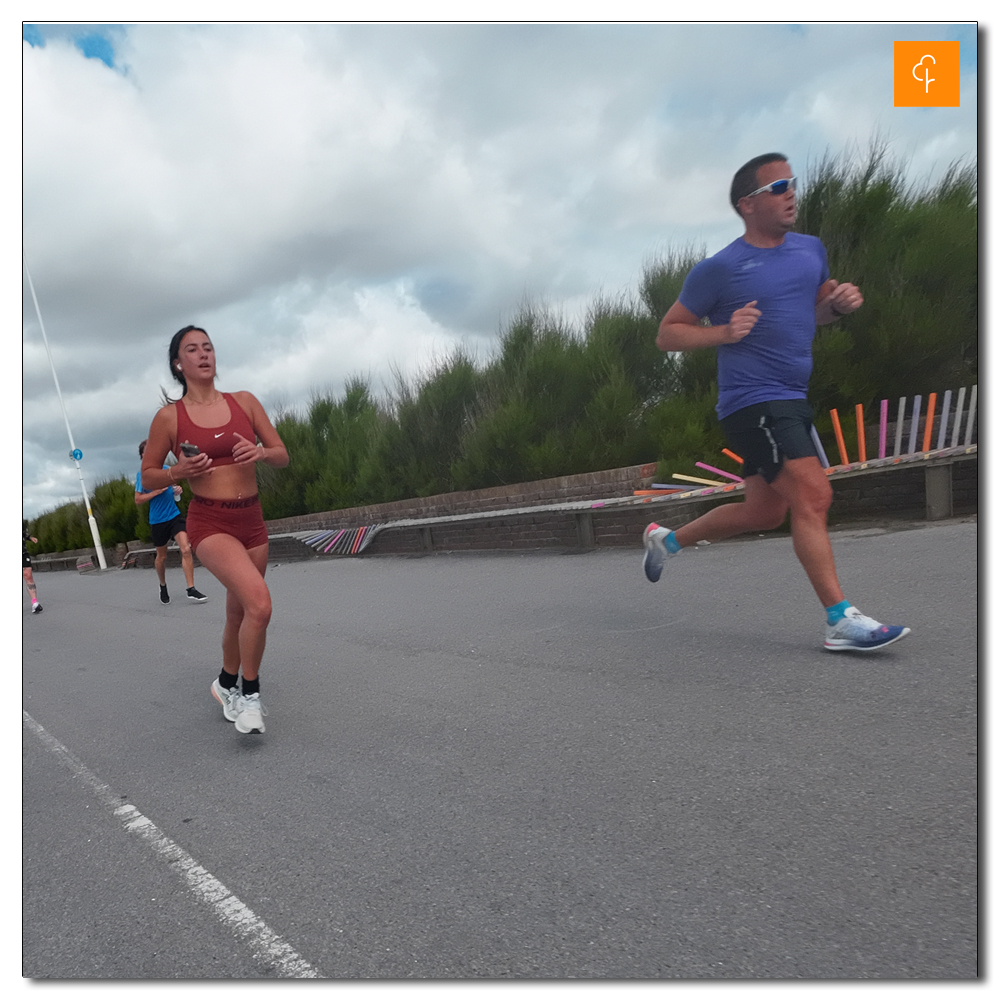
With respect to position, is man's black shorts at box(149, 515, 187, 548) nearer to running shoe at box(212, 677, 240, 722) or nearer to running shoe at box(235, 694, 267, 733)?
running shoe at box(212, 677, 240, 722)

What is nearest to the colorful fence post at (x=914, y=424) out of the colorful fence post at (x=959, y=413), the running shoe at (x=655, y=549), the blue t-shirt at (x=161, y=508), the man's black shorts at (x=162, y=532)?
the colorful fence post at (x=959, y=413)

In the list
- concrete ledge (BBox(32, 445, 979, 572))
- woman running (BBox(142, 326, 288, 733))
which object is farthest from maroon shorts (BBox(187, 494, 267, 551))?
concrete ledge (BBox(32, 445, 979, 572))

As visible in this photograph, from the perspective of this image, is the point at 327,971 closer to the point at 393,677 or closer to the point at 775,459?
the point at 775,459

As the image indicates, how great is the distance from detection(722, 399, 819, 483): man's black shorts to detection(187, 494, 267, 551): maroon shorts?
1785 millimetres

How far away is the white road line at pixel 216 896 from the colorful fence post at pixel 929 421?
8.37 feet

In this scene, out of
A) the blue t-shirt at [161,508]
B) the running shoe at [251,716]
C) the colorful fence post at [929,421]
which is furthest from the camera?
the blue t-shirt at [161,508]

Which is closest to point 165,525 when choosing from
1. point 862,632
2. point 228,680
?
point 228,680

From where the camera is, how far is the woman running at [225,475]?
2691mm

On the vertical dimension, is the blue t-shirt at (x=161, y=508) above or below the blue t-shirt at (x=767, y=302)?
below

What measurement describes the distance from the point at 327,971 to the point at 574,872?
0.63 m

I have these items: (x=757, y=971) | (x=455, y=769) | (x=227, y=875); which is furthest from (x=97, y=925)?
(x=757, y=971)

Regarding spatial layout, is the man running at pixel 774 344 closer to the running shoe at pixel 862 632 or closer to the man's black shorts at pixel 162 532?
the running shoe at pixel 862 632

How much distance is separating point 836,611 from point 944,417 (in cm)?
82

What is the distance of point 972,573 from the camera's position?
6.91ft
